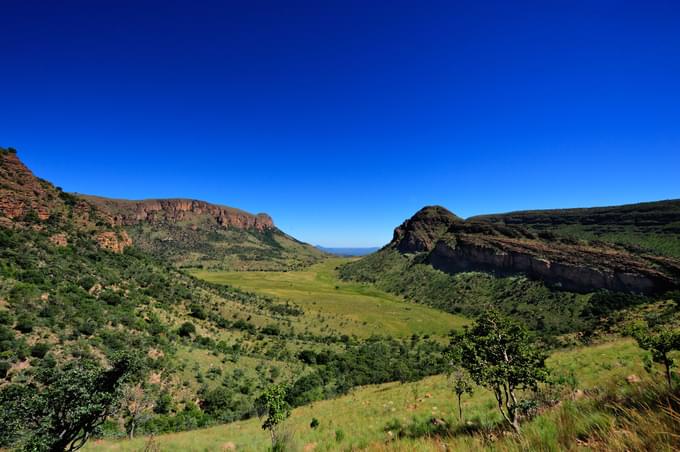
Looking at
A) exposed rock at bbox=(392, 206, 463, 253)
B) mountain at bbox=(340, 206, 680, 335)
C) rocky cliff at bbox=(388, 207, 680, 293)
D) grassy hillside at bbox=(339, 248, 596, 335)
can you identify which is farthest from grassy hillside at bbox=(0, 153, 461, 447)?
exposed rock at bbox=(392, 206, 463, 253)

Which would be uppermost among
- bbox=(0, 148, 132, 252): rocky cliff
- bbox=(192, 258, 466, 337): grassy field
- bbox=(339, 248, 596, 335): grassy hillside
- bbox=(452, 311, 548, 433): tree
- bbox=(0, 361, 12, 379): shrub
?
bbox=(0, 148, 132, 252): rocky cliff

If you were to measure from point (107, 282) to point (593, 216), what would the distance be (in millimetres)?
163910

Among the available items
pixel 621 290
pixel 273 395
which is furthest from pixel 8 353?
pixel 621 290

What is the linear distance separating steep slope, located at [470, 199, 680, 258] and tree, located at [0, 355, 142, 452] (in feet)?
365

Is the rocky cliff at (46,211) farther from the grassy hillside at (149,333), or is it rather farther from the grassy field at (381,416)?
the grassy field at (381,416)

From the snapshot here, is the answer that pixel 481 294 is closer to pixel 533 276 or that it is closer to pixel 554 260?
pixel 533 276

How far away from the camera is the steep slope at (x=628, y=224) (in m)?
84.9

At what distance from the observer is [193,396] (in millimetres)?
28828

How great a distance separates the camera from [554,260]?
75.1 metres

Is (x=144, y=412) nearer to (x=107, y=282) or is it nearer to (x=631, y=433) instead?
(x=107, y=282)

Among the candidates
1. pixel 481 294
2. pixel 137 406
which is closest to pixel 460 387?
pixel 137 406

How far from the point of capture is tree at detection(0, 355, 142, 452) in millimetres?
11461

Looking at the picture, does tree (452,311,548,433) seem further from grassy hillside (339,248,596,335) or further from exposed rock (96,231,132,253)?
exposed rock (96,231,132,253)

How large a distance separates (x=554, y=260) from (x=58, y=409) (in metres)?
93.2
